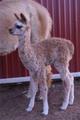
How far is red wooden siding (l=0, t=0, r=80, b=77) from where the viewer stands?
6996 millimetres

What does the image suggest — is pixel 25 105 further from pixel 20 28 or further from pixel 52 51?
pixel 20 28

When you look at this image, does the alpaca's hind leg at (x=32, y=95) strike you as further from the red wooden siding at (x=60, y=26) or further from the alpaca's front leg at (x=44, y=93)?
the red wooden siding at (x=60, y=26)

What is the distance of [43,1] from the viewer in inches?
273

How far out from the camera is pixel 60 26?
7094 millimetres

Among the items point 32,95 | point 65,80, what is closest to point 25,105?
point 32,95

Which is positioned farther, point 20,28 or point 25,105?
point 25,105

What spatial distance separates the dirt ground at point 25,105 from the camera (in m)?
5.50

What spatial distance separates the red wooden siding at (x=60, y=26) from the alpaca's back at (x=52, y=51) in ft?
4.66

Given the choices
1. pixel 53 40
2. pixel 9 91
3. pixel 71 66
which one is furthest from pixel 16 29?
pixel 71 66

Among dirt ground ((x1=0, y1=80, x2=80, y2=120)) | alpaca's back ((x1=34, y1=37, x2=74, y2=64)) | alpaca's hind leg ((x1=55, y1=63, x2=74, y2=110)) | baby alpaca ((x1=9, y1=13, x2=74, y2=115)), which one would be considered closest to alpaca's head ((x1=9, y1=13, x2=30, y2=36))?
baby alpaca ((x1=9, y1=13, x2=74, y2=115))

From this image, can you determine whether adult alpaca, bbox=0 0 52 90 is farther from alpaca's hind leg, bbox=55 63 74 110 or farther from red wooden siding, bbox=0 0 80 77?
alpaca's hind leg, bbox=55 63 74 110

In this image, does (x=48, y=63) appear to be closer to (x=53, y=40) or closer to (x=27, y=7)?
(x=53, y=40)

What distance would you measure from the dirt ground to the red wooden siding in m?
0.31

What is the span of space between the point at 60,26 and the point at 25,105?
5.95ft
